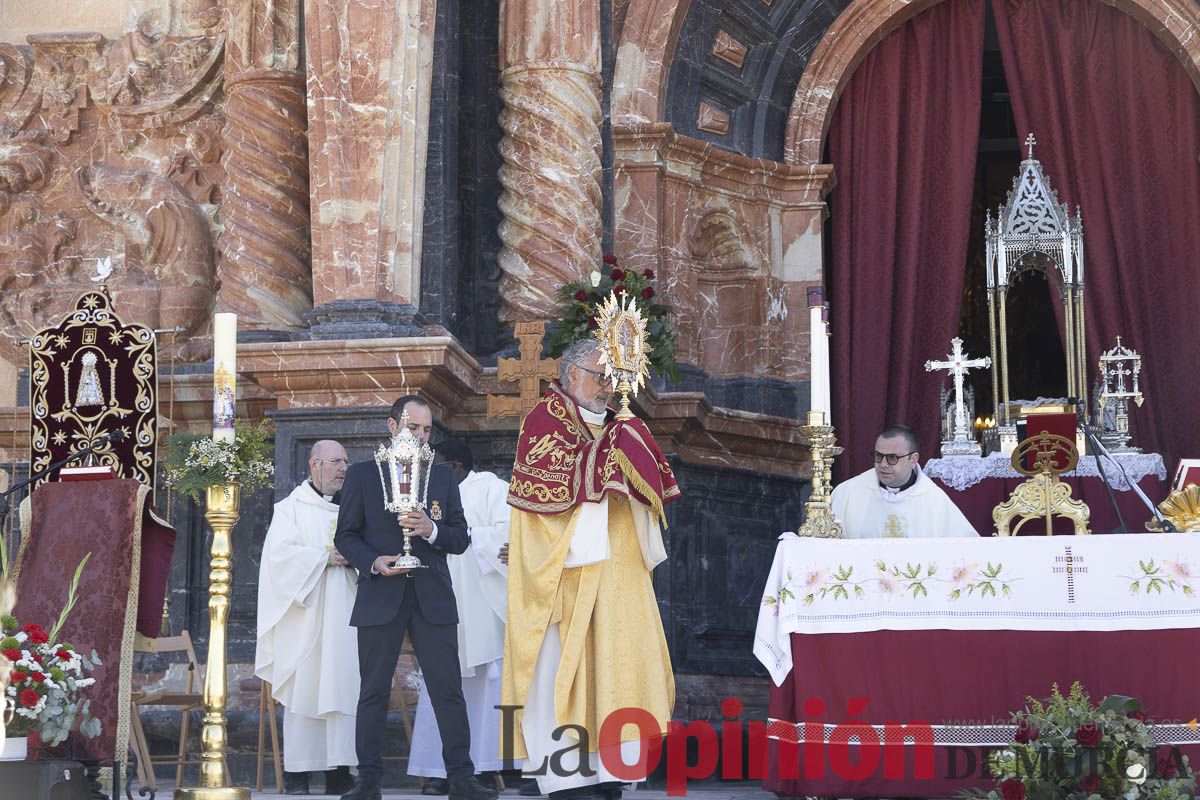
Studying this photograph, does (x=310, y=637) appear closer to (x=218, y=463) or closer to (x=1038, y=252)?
(x=218, y=463)

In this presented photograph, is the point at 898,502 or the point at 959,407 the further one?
the point at 959,407

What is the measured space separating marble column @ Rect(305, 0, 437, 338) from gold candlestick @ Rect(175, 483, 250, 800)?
8.59ft

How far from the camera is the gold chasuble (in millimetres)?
7555

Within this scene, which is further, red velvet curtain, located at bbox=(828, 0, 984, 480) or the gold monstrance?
red velvet curtain, located at bbox=(828, 0, 984, 480)

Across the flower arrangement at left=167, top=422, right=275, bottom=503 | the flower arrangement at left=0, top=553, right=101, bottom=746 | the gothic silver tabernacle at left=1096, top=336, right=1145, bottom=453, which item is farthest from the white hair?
the gothic silver tabernacle at left=1096, top=336, right=1145, bottom=453

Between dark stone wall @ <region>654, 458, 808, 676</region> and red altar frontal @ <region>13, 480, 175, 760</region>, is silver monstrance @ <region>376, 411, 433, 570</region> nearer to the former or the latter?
red altar frontal @ <region>13, 480, 175, 760</region>

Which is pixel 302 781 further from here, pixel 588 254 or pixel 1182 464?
pixel 1182 464

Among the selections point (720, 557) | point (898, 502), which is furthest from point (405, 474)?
point (720, 557)

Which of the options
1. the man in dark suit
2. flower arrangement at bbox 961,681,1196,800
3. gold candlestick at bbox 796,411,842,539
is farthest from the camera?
gold candlestick at bbox 796,411,842,539

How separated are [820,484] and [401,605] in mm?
1869

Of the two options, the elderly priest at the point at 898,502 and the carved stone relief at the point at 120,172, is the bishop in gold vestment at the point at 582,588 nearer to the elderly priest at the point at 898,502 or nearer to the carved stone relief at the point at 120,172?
the elderly priest at the point at 898,502

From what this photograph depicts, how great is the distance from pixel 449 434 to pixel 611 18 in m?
2.92

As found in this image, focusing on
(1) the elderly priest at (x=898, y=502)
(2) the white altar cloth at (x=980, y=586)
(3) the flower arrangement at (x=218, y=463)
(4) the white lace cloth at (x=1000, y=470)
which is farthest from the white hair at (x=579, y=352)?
(4) the white lace cloth at (x=1000, y=470)

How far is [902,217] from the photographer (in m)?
12.4
